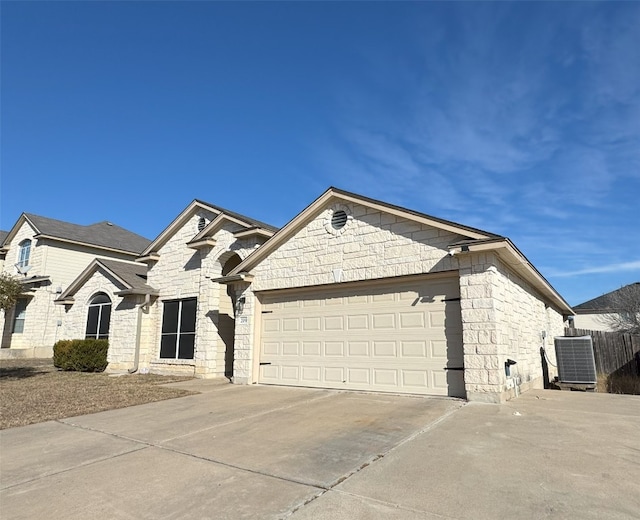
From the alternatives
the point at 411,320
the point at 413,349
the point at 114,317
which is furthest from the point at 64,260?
the point at 413,349

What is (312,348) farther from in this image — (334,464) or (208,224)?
(208,224)

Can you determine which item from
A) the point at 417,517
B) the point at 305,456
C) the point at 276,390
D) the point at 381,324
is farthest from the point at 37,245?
the point at 417,517

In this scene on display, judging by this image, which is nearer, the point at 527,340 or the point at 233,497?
the point at 233,497

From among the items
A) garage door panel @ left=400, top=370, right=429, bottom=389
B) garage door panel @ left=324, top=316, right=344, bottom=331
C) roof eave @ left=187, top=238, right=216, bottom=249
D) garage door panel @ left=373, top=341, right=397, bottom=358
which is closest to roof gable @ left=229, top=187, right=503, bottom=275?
roof eave @ left=187, top=238, right=216, bottom=249

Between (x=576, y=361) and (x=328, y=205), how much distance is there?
7999 mm

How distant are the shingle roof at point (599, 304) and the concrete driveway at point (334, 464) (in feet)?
87.5

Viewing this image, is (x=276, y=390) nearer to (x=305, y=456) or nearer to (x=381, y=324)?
(x=381, y=324)

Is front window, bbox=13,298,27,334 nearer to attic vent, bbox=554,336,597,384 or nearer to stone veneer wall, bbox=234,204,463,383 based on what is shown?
stone veneer wall, bbox=234,204,463,383

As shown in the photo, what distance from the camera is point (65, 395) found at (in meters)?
9.55

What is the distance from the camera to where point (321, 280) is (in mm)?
10258

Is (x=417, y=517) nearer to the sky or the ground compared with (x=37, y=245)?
nearer to the ground

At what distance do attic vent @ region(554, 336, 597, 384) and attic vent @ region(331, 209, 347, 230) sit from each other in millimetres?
7044

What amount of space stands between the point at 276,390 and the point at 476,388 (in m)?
4.65

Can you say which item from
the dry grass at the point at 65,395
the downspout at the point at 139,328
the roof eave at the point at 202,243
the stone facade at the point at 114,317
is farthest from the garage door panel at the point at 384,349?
the stone facade at the point at 114,317
